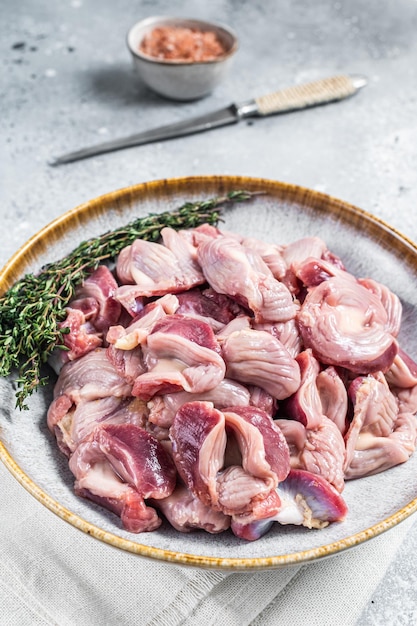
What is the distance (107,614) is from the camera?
2.54 metres

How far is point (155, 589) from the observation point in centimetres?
259

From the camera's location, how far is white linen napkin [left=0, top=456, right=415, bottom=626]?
2.55 metres

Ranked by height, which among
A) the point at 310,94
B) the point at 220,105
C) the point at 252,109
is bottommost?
the point at 220,105

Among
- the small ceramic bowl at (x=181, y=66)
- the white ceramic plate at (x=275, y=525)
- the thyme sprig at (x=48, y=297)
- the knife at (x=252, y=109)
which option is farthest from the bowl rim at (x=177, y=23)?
the thyme sprig at (x=48, y=297)

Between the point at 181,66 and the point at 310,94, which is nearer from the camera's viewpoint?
the point at 181,66

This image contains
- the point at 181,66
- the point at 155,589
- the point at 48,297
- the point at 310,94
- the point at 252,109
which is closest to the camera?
the point at 155,589

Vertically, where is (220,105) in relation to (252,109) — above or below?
below

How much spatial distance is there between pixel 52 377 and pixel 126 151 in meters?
2.41

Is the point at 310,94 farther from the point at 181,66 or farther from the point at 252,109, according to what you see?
the point at 181,66

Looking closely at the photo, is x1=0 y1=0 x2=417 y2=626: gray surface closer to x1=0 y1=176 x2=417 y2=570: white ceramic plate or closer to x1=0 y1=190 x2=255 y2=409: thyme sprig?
x1=0 y1=176 x2=417 y2=570: white ceramic plate

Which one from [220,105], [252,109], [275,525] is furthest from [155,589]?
[220,105]

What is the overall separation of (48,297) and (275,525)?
4.40 ft

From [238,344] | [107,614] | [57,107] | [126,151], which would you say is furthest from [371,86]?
[107,614]

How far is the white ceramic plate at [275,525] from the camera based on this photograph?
2.28 meters
